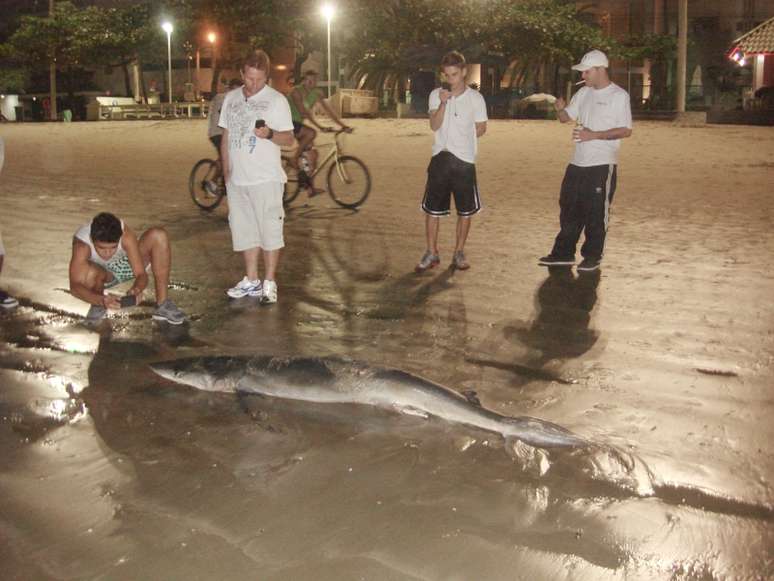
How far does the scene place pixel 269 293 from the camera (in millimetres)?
6293

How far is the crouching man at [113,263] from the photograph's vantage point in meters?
5.31

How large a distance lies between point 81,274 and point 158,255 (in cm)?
56

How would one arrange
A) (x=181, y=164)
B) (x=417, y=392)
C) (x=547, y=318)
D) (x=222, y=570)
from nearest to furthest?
(x=222, y=570) < (x=417, y=392) < (x=547, y=318) < (x=181, y=164)

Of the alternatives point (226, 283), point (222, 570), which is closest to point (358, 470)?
point (222, 570)

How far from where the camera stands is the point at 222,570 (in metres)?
2.77

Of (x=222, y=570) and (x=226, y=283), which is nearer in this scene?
(x=222, y=570)

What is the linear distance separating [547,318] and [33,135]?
2565cm

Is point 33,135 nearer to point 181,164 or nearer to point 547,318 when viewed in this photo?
point 181,164

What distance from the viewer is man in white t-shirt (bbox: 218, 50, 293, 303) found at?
5996 millimetres

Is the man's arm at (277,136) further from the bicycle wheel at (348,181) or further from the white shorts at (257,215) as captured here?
the bicycle wheel at (348,181)

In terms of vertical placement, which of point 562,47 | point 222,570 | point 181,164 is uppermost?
point 562,47

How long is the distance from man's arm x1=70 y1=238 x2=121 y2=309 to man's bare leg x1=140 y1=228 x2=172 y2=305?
1.42ft

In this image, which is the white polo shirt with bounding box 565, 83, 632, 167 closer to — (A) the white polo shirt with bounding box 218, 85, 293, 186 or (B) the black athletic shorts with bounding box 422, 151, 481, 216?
(B) the black athletic shorts with bounding box 422, 151, 481, 216

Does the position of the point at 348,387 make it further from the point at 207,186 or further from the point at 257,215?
the point at 207,186
